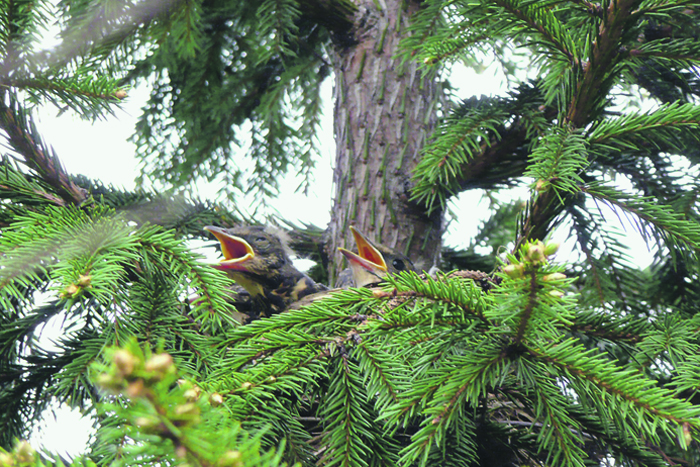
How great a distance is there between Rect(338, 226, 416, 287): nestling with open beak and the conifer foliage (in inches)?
12.3

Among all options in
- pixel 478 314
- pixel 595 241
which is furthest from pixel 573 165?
pixel 595 241

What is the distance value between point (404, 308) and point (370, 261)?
1.08 metres

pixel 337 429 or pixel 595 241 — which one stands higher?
pixel 595 241

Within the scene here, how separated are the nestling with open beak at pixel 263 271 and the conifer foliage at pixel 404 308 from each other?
0.12 m

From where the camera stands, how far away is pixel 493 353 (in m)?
0.77

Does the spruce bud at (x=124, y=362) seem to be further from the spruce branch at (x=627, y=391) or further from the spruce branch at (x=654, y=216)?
the spruce branch at (x=654, y=216)

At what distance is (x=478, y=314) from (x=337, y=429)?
280 mm

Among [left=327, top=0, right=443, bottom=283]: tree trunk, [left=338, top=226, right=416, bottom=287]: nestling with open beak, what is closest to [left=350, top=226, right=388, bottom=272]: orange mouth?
[left=338, top=226, right=416, bottom=287]: nestling with open beak

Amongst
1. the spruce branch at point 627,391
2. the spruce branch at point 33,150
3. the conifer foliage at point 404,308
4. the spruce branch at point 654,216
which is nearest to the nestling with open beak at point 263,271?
the conifer foliage at point 404,308

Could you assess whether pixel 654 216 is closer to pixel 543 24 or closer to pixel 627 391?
pixel 543 24

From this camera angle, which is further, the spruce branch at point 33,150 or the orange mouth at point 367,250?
the orange mouth at point 367,250

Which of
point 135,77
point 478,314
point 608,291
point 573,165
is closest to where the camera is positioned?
point 478,314

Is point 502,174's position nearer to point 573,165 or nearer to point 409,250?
point 409,250

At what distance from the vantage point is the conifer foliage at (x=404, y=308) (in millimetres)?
700
